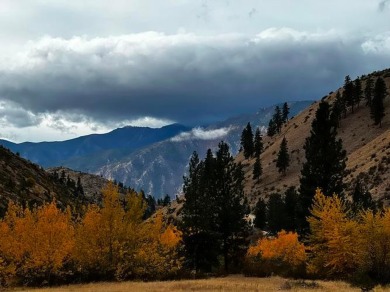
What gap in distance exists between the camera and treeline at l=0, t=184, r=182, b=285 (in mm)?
39031

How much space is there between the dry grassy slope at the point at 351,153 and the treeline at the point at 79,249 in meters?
49.8

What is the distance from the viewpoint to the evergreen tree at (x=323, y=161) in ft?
157

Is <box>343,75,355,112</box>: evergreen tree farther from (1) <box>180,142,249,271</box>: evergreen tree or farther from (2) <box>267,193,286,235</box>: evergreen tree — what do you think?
(1) <box>180,142,249,271</box>: evergreen tree

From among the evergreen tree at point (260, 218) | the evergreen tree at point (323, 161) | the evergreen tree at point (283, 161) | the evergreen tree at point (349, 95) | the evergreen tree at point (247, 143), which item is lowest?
the evergreen tree at point (260, 218)

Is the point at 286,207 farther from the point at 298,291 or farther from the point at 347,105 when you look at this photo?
the point at 347,105

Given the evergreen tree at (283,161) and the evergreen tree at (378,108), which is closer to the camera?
the evergreen tree at (378,108)

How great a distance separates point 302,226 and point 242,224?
27.4 feet

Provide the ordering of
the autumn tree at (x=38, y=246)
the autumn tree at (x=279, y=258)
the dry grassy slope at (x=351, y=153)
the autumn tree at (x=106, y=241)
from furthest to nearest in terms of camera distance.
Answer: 1. the dry grassy slope at (x=351, y=153)
2. the autumn tree at (x=279, y=258)
3. the autumn tree at (x=106, y=241)
4. the autumn tree at (x=38, y=246)

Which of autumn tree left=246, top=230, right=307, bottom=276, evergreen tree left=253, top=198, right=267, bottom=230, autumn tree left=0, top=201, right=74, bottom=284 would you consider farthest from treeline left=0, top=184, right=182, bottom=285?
evergreen tree left=253, top=198, right=267, bottom=230

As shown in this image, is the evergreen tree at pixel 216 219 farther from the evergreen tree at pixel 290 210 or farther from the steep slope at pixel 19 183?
the steep slope at pixel 19 183

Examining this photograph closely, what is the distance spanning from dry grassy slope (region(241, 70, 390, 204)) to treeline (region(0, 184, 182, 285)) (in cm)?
4980

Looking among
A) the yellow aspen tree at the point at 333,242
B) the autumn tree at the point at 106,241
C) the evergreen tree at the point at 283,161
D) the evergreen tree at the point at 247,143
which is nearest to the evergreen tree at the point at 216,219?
the autumn tree at the point at 106,241

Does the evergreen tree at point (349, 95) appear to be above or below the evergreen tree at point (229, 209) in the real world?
above

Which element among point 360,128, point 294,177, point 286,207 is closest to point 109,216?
point 286,207
